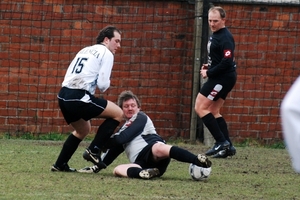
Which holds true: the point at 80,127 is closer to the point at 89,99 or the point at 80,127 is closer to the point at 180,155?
the point at 89,99

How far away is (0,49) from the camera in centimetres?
1005

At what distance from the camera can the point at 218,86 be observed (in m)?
8.38

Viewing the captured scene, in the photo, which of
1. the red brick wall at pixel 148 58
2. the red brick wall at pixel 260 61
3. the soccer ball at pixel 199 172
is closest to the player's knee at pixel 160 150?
the soccer ball at pixel 199 172

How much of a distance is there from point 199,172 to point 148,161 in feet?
1.54

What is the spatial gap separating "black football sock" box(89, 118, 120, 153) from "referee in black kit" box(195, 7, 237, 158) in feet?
6.91

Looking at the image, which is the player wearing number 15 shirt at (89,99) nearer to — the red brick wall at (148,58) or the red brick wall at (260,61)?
the red brick wall at (148,58)

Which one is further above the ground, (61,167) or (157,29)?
(157,29)

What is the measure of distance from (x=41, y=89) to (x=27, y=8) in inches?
45.4

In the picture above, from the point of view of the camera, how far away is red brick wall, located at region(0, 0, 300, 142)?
397 inches

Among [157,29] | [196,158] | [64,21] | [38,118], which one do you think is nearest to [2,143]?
[38,118]

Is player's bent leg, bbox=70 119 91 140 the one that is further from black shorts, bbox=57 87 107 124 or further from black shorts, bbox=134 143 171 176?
black shorts, bbox=134 143 171 176

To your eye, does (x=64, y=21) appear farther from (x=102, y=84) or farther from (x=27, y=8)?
(x=102, y=84)

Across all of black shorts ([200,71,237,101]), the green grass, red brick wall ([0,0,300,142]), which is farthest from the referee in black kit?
red brick wall ([0,0,300,142])

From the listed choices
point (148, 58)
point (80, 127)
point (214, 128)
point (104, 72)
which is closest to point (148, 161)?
point (80, 127)
